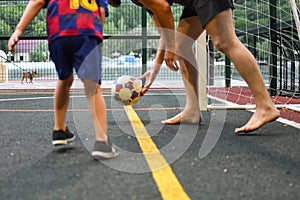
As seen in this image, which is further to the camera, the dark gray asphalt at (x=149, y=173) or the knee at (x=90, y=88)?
the knee at (x=90, y=88)

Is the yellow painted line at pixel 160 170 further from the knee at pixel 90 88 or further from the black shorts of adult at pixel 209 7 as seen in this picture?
the black shorts of adult at pixel 209 7

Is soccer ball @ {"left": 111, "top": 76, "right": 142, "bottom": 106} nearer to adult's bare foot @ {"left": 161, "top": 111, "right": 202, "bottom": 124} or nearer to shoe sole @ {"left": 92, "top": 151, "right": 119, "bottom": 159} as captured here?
adult's bare foot @ {"left": 161, "top": 111, "right": 202, "bottom": 124}

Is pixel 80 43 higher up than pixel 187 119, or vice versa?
pixel 80 43

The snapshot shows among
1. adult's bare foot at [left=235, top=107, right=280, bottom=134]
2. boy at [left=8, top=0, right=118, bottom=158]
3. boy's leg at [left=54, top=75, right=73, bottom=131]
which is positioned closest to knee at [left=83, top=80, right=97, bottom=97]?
boy at [left=8, top=0, right=118, bottom=158]

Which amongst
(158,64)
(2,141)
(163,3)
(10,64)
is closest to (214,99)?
(158,64)

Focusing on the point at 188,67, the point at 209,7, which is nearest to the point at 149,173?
the point at 209,7

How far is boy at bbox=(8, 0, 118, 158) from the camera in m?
2.07

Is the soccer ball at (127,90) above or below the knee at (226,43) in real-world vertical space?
below

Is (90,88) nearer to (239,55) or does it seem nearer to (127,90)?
(239,55)

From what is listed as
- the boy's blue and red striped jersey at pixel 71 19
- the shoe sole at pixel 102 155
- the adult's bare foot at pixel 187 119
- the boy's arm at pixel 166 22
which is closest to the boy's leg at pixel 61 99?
the boy's blue and red striped jersey at pixel 71 19

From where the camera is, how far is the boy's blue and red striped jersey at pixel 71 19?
81.4 inches

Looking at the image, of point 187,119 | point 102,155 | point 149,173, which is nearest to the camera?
point 149,173

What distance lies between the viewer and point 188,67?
3275 mm

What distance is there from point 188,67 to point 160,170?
5.04ft
